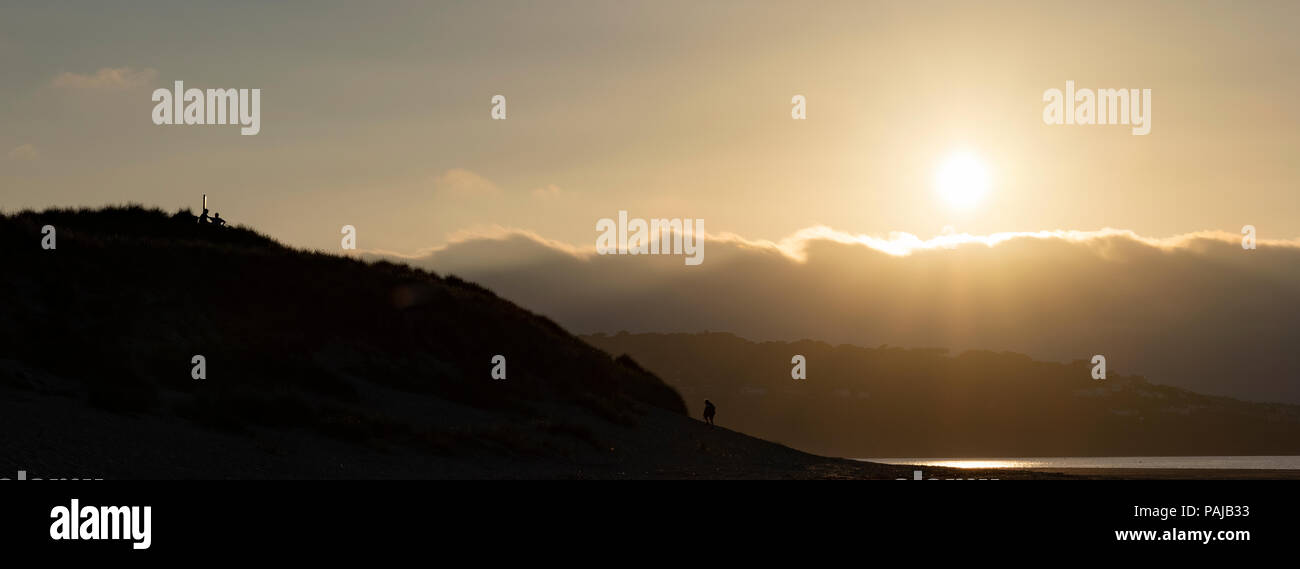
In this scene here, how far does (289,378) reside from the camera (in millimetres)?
45250

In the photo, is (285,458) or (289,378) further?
(289,378)

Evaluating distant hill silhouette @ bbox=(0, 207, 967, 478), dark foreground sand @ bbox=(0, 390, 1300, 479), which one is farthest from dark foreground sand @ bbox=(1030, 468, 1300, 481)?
distant hill silhouette @ bbox=(0, 207, 967, 478)

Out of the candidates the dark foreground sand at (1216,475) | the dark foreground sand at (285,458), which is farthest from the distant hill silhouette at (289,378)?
the dark foreground sand at (1216,475)

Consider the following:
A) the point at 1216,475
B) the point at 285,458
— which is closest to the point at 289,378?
the point at 285,458

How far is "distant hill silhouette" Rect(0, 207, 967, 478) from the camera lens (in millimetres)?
32750

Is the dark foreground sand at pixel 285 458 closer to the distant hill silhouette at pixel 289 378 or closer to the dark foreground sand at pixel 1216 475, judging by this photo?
the distant hill silhouette at pixel 289 378

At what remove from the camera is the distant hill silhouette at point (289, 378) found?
3275cm

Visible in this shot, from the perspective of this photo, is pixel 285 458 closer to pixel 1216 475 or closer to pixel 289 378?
pixel 289 378

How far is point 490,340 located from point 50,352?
82.5ft

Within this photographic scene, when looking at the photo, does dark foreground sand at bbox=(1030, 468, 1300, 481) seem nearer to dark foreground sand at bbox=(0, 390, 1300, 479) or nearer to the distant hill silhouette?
dark foreground sand at bbox=(0, 390, 1300, 479)

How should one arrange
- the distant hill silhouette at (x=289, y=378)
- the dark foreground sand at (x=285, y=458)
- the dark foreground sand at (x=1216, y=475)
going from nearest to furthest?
1. the dark foreground sand at (x=285, y=458)
2. the distant hill silhouette at (x=289, y=378)
3. the dark foreground sand at (x=1216, y=475)
